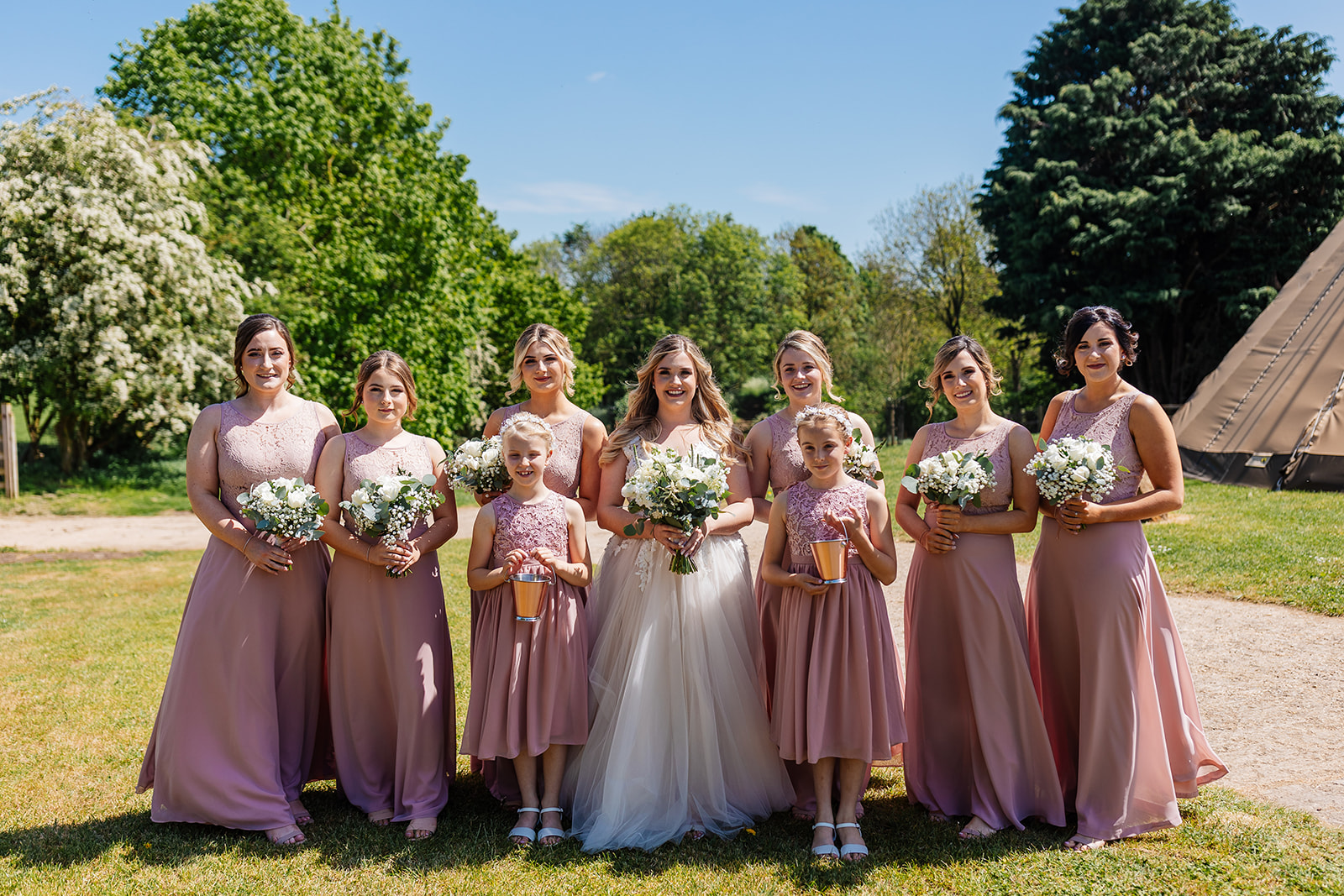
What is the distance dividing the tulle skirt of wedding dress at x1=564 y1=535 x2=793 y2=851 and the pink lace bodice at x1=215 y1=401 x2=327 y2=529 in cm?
191

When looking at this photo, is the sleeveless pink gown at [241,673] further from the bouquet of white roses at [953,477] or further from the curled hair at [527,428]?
the bouquet of white roses at [953,477]

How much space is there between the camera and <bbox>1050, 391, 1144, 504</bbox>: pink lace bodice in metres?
4.84

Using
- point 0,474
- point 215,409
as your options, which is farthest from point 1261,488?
point 0,474

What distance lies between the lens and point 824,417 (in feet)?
15.7

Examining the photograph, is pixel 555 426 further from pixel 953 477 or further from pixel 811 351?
pixel 953 477

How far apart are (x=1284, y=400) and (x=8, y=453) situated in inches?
1045

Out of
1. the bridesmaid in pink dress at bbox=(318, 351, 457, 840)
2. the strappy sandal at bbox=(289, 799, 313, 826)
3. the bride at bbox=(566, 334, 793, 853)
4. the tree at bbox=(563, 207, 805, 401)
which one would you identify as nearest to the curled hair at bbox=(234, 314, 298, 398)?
the bridesmaid in pink dress at bbox=(318, 351, 457, 840)

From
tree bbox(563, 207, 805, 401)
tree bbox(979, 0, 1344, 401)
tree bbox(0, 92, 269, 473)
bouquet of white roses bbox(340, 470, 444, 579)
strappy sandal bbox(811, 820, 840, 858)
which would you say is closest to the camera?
strappy sandal bbox(811, 820, 840, 858)

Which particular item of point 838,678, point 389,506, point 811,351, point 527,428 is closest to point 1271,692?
point 838,678

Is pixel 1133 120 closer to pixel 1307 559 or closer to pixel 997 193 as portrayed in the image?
pixel 997 193

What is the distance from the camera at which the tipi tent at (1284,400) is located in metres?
16.6

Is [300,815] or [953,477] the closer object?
[953,477]

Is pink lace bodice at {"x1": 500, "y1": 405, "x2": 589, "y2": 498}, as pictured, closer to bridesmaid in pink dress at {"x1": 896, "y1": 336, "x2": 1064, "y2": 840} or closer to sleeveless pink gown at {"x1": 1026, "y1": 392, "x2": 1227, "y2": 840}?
bridesmaid in pink dress at {"x1": 896, "y1": 336, "x2": 1064, "y2": 840}

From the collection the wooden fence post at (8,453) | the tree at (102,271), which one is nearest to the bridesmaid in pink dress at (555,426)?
the tree at (102,271)
